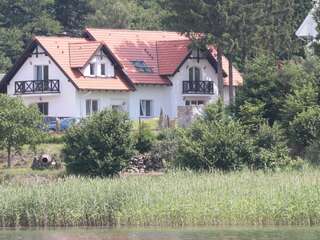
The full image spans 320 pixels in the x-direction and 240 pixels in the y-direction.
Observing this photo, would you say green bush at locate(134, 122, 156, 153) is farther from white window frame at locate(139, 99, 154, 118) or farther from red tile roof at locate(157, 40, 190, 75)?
red tile roof at locate(157, 40, 190, 75)

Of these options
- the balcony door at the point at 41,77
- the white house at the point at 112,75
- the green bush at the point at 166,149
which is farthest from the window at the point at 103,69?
the green bush at the point at 166,149

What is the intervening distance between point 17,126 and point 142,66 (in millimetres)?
22844

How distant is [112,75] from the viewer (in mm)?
78562

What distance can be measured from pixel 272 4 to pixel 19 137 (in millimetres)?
24714

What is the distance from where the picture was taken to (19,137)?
58.1m

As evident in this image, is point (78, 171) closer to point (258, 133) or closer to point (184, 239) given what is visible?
point (258, 133)

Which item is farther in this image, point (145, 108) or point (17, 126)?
point (145, 108)

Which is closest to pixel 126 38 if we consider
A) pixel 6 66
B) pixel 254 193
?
pixel 6 66

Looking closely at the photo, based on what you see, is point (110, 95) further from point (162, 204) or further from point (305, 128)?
point (162, 204)

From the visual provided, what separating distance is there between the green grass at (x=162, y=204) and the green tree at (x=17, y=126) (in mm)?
14520

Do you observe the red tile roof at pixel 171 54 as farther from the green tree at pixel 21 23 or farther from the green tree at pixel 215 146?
the green tree at pixel 215 146

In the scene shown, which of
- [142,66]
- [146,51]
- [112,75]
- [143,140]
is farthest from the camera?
[146,51]

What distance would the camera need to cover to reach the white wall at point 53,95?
76812 millimetres

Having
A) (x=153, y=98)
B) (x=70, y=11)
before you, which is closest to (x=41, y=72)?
(x=153, y=98)
